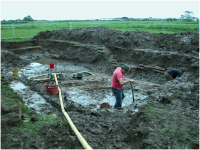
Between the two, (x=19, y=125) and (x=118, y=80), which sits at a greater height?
(x=118, y=80)

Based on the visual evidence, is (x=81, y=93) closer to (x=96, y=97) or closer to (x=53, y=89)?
(x=96, y=97)

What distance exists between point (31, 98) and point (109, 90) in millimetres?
3497

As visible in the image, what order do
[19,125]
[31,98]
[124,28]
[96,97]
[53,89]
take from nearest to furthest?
[19,125] → [31,98] → [53,89] → [96,97] → [124,28]

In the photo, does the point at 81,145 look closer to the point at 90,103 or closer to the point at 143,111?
the point at 143,111

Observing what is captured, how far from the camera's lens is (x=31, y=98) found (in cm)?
757

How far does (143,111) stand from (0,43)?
52.9 ft

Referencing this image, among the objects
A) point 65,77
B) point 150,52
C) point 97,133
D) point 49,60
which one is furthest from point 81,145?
point 49,60

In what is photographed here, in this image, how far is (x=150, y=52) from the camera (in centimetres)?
1223

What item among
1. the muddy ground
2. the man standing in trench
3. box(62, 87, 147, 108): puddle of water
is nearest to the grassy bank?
the muddy ground

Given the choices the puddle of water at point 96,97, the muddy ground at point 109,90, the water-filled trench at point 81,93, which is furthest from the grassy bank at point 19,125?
the puddle of water at point 96,97

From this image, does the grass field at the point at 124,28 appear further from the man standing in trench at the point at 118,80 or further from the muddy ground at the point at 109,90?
the man standing in trench at the point at 118,80

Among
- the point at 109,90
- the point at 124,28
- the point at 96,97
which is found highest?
the point at 124,28

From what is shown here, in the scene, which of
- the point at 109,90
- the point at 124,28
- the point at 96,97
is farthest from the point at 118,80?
the point at 124,28

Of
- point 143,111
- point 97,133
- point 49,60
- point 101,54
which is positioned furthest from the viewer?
point 49,60
